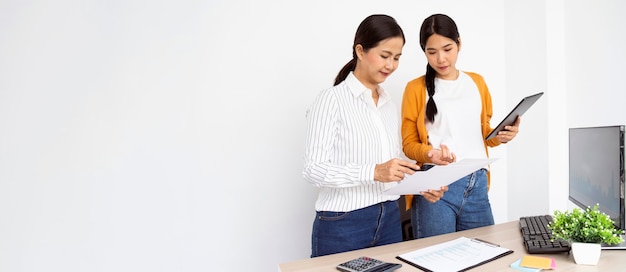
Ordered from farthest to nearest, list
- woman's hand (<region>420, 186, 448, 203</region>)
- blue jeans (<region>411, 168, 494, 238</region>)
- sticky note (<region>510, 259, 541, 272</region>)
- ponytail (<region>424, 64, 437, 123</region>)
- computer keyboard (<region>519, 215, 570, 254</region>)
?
ponytail (<region>424, 64, 437, 123</region>)
blue jeans (<region>411, 168, 494, 238</region>)
woman's hand (<region>420, 186, 448, 203</region>)
computer keyboard (<region>519, 215, 570, 254</region>)
sticky note (<region>510, 259, 541, 272</region>)

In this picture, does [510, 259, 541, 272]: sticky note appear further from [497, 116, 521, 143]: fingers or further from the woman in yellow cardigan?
[497, 116, 521, 143]: fingers

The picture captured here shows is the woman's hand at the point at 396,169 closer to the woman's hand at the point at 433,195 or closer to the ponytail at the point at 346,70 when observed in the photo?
the woman's hand at the point at 433,195

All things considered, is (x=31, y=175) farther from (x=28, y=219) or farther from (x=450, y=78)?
(x=450, y=78)

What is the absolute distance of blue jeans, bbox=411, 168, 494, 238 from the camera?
5.59 feet

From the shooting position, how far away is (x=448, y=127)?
1.81 m

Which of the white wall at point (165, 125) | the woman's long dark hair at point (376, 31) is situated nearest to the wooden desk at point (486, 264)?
the woman's long dark hair at point (376, 31)

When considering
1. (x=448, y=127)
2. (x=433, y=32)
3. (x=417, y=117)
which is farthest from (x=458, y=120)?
(x=433, y=32)

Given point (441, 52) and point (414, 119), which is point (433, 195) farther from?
point (441, 52)

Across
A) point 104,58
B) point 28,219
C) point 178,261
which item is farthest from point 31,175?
point 178,261

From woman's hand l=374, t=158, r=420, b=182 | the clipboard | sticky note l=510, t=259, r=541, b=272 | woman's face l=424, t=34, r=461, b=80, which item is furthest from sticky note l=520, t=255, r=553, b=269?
woman's face l=424, t=34, r=461, b=80

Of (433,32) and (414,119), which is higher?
(433,32)

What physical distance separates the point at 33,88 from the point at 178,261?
1012 millimetres

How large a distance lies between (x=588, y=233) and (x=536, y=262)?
0.17 metres

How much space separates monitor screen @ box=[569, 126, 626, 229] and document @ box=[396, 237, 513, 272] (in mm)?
368
